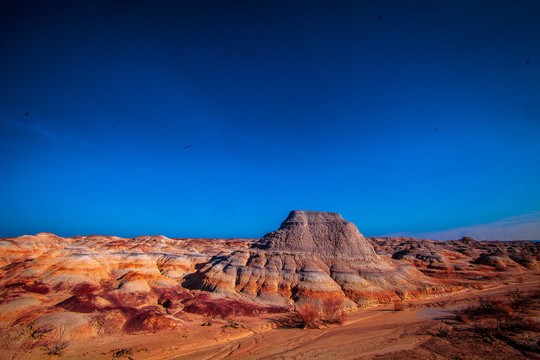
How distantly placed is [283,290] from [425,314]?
15.7m

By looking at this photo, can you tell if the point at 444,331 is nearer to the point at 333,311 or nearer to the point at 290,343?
the point at 333,311

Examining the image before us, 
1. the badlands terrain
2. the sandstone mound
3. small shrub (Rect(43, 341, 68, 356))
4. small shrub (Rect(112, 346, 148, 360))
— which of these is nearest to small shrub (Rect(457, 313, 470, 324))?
the badlands terrain

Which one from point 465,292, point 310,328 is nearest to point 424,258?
point 465,292

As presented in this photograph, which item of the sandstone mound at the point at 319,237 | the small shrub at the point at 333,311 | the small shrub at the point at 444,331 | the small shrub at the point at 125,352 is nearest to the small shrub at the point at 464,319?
the small shrub at the point at 444,331

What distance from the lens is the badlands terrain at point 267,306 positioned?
17.2 metres

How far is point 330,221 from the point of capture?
146 feet

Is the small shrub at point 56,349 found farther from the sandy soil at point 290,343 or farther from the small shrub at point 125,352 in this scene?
the small shrub at point 125,352

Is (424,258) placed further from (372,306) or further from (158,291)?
(158,291)

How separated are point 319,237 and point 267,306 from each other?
670 inches

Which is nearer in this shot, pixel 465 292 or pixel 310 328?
pixel 310 328

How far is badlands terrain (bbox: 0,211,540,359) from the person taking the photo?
17250 mm

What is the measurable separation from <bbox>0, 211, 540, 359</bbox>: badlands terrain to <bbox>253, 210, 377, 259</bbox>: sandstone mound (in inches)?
7.7

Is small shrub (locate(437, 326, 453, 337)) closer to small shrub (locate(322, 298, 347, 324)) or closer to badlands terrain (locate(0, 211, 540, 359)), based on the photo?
badlands terrain (locate(0, 211, 540, 359))

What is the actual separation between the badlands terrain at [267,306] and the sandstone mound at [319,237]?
0.64ft
